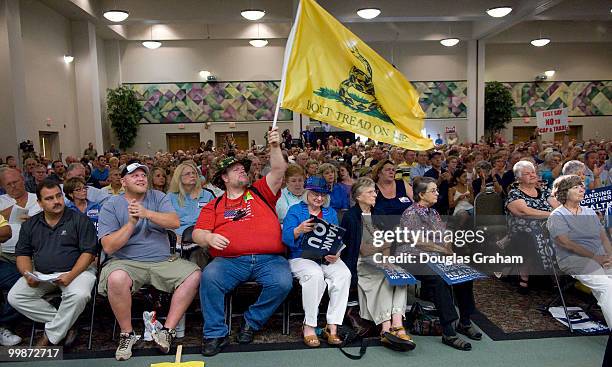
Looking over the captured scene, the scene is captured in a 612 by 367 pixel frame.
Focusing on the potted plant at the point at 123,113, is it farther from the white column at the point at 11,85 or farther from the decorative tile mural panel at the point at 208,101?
the white column at the point at 11,85

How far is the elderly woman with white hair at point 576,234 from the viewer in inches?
158

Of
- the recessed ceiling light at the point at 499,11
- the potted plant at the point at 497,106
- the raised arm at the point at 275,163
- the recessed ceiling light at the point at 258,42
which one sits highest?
the recessed ceiling light at the point at 258,42

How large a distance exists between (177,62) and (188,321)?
1781 cm

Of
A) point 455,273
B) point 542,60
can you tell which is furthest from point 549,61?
point 455,273

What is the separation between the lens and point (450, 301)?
3783mm

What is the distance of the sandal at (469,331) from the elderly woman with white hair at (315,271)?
3.18 feet

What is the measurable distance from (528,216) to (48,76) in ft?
47.0

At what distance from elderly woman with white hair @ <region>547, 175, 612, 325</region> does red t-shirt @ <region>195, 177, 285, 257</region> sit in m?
2.35

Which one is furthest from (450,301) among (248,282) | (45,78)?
(45,78)

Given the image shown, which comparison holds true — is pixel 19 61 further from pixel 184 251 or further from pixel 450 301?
pixel 450 301

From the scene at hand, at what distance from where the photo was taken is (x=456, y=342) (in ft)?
12.1

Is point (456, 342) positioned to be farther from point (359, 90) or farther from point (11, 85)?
point (11, 85)

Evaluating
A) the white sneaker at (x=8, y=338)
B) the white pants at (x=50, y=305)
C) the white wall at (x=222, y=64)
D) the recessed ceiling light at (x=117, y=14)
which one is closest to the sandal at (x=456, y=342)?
the white pants at (x=50, y=305)

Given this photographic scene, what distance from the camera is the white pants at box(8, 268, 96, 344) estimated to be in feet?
12.0
